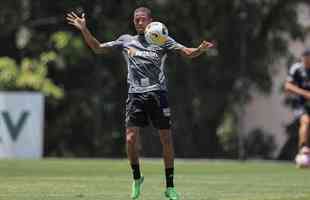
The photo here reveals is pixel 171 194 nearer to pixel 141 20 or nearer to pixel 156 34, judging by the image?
pixel 156 34

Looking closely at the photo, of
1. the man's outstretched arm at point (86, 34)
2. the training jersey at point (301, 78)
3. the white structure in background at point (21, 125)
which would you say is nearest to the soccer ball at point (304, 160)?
the training jersey at point (301, 78)

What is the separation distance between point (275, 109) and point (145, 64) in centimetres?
3078

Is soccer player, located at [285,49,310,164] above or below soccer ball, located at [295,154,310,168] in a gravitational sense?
above

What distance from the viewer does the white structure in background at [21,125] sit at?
28.5 m

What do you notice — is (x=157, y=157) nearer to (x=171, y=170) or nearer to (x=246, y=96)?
(x=246, y=96)

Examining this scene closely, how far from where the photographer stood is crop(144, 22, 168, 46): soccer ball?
39.0ft

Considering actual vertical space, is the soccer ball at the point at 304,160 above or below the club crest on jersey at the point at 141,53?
below

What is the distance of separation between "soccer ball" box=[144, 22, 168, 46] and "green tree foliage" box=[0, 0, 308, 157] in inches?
826

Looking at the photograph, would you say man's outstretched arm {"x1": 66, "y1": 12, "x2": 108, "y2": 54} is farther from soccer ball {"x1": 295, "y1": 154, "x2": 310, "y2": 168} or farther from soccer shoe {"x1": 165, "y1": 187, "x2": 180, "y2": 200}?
soccer ball {"x1": 295, "y1": 154, "x2": 310, "y2": 168}

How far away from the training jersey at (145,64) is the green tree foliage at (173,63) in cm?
2082

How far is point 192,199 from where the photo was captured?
39.3ft

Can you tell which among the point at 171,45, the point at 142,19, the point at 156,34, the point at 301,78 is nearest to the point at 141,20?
the point at 142,19

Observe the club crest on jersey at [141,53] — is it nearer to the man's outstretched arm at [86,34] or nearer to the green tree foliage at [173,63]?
the man's outstretched arm at [86,34]

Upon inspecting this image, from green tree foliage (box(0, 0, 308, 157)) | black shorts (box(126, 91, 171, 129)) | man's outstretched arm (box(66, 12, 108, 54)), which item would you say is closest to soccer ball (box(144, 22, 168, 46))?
black shorts (box(126, 91, 171, 129))
